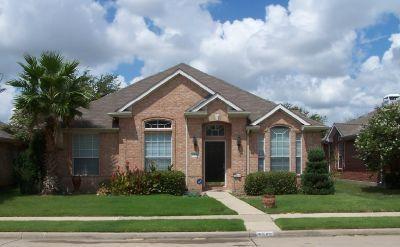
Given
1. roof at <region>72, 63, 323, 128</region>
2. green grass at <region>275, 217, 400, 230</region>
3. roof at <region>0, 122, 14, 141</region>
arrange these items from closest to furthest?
green grass at <region>275, 217, 400, 230</region>
roof at <region>72, 63, 323, 128</region>
roof at <region>0, 122, 14, 141</region>

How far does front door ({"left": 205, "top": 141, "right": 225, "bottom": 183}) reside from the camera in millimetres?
26844

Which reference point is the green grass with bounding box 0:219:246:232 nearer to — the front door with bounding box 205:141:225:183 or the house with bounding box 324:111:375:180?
the front door with bounding box 205:141:225:183

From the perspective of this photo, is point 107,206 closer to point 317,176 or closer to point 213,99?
point 213,99

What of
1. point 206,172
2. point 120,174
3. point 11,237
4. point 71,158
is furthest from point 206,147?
point 11,237

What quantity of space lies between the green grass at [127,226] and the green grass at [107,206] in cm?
203

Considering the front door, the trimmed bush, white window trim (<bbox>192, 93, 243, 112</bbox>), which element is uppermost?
white window trim (<bbox>192, 93, 243, 112</bbox>)

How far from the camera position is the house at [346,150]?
116 feet

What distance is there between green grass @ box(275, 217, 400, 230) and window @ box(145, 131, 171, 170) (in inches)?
441

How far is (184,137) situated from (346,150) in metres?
16.0

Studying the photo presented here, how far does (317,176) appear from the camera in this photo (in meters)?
24.1

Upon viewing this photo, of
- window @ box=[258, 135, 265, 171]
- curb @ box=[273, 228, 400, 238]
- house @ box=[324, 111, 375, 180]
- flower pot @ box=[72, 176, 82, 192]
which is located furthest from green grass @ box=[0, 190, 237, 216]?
house @ box=[324, 111, 375, 180]

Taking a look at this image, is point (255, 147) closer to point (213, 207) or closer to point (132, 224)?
point (213, 207)

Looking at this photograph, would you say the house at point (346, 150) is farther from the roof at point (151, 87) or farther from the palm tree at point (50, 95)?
the palm tree at point (50, 95)

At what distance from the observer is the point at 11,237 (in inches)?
548
